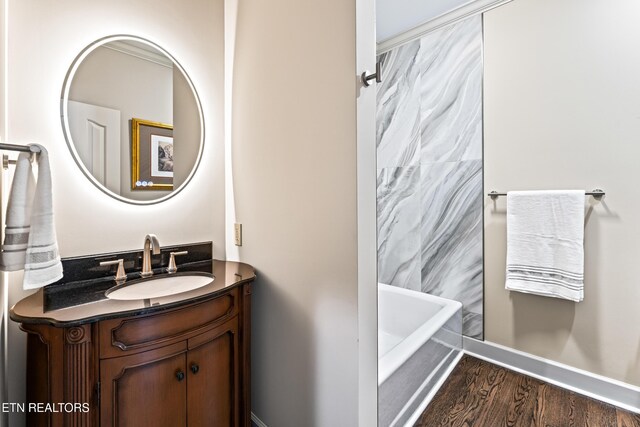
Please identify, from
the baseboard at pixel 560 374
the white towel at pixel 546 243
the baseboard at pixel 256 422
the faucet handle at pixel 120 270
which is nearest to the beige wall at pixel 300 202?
the baseboard at pixel 256 422

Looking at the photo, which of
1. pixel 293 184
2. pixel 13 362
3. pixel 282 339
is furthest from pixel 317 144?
pixel 13 362

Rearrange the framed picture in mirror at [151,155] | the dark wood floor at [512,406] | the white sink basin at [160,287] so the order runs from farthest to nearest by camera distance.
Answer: the dark wood floor at [512,406]
the framed picture in mirror at [151,155]
the white sink basin at [160,287]

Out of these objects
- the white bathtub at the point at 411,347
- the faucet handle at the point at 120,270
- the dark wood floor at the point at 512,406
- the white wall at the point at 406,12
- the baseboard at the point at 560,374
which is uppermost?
the white wall at the point at 406,12

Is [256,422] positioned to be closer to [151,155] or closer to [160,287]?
Result: [160,287]

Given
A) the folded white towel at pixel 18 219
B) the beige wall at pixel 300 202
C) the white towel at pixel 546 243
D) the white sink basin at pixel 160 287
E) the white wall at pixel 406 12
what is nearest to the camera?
the folded white towel at pixel 18 219

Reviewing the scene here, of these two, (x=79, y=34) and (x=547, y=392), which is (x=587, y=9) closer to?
(x=547, y=392)

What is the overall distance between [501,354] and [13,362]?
2744 mm

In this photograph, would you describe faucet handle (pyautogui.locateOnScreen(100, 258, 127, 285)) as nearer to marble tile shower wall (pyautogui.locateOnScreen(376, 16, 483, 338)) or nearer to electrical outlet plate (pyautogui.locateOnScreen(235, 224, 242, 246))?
electrical outlet plate (pyautogui.locateOnScreen(235, 224, 242, 246))

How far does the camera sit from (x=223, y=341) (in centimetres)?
122

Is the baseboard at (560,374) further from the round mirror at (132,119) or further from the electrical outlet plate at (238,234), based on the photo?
the round mirror at (132,119)

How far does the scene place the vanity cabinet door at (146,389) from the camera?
92 cm

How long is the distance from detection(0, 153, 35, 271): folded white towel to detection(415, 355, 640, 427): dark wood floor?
191 cm

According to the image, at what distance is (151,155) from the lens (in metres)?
1.49

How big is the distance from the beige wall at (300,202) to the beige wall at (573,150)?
65.7 inches
